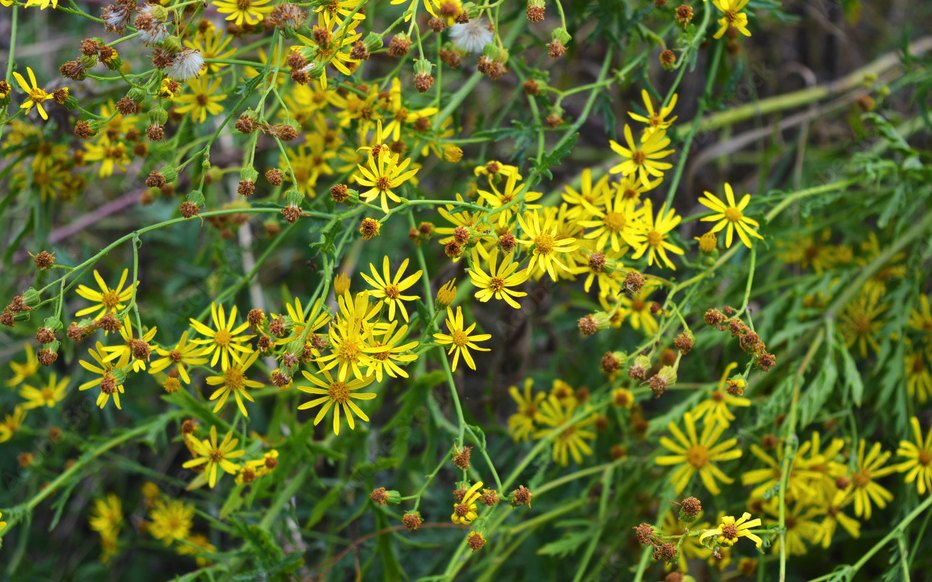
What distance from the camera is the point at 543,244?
1.35m

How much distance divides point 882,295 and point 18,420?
2609 mm

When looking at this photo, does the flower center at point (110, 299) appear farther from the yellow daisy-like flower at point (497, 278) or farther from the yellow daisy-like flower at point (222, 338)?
the yellow daisy-like flower at point (497, 278)

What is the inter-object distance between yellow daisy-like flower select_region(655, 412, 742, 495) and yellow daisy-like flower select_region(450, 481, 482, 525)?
1.92 feet

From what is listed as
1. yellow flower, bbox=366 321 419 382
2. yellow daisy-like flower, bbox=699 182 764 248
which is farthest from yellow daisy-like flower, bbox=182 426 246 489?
yellow daisy-like flower, bbox=699 182 764 248

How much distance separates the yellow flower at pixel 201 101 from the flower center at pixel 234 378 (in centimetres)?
61

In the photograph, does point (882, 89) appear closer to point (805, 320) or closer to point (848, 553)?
point (805, 320)

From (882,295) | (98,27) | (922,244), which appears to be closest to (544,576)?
(882,295)

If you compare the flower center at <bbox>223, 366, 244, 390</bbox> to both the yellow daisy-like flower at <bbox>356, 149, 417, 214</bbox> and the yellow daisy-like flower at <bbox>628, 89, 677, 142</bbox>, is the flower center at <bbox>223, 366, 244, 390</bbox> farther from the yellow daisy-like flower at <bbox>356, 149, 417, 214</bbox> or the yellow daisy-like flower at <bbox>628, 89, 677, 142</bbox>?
the yellow daisy-like flower at <bbox>628, 89, 677, 142</bbox>

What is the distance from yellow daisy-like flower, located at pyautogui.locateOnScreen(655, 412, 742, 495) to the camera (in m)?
1.73

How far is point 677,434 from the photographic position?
5.74 ft

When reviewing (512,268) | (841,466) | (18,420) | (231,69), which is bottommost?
(18,420)

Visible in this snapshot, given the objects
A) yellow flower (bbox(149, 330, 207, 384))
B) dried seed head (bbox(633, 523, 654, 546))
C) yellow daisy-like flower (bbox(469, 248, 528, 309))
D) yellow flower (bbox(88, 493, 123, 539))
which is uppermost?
yellow daisy-like flower (bbox(469, 248, 528, 309))

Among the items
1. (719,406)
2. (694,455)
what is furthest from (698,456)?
(719,406)

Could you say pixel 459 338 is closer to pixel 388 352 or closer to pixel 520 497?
pixel 388 352
